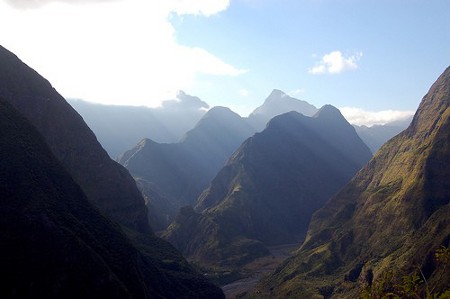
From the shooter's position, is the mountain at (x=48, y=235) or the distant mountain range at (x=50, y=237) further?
the distant mountain range at (x=50, y=237)

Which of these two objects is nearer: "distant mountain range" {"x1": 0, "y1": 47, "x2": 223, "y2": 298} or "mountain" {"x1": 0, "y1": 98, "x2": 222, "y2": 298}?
"mountain" {"x1": 0, "y1": 98, "x2": 222, "y2": 298}

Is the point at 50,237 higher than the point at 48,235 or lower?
lower

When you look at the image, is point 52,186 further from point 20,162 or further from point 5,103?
point 5,103

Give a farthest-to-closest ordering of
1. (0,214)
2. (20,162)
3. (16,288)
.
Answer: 1. (20,162)
2. (0,214)
3. (16,288)

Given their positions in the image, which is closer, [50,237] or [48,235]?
[50,237]

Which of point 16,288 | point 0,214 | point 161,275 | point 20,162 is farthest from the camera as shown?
point 161,275

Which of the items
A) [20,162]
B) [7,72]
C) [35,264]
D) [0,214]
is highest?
[7,72]

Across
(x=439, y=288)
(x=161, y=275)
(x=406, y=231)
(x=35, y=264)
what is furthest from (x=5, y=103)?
(x=406, y=231)

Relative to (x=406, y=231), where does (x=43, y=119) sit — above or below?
above
